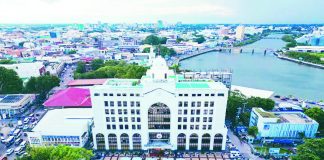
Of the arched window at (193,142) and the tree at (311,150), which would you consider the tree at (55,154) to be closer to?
the arched window at (193,142)

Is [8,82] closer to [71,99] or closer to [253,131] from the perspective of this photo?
[71,99]

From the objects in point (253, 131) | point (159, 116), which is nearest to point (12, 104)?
point (159, 116)

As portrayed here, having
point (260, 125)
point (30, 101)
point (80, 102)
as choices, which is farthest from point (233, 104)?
point (30, 101)

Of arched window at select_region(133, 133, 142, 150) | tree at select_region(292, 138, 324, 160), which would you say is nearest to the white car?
arched window at select_region(133, 133, 142, 150)

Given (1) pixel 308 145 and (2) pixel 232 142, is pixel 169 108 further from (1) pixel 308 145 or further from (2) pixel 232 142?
(1) pixel 308 145

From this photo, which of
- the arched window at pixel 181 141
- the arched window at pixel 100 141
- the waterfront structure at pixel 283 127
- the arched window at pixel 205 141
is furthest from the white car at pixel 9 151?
the waterfront structure at pixel 283 127
